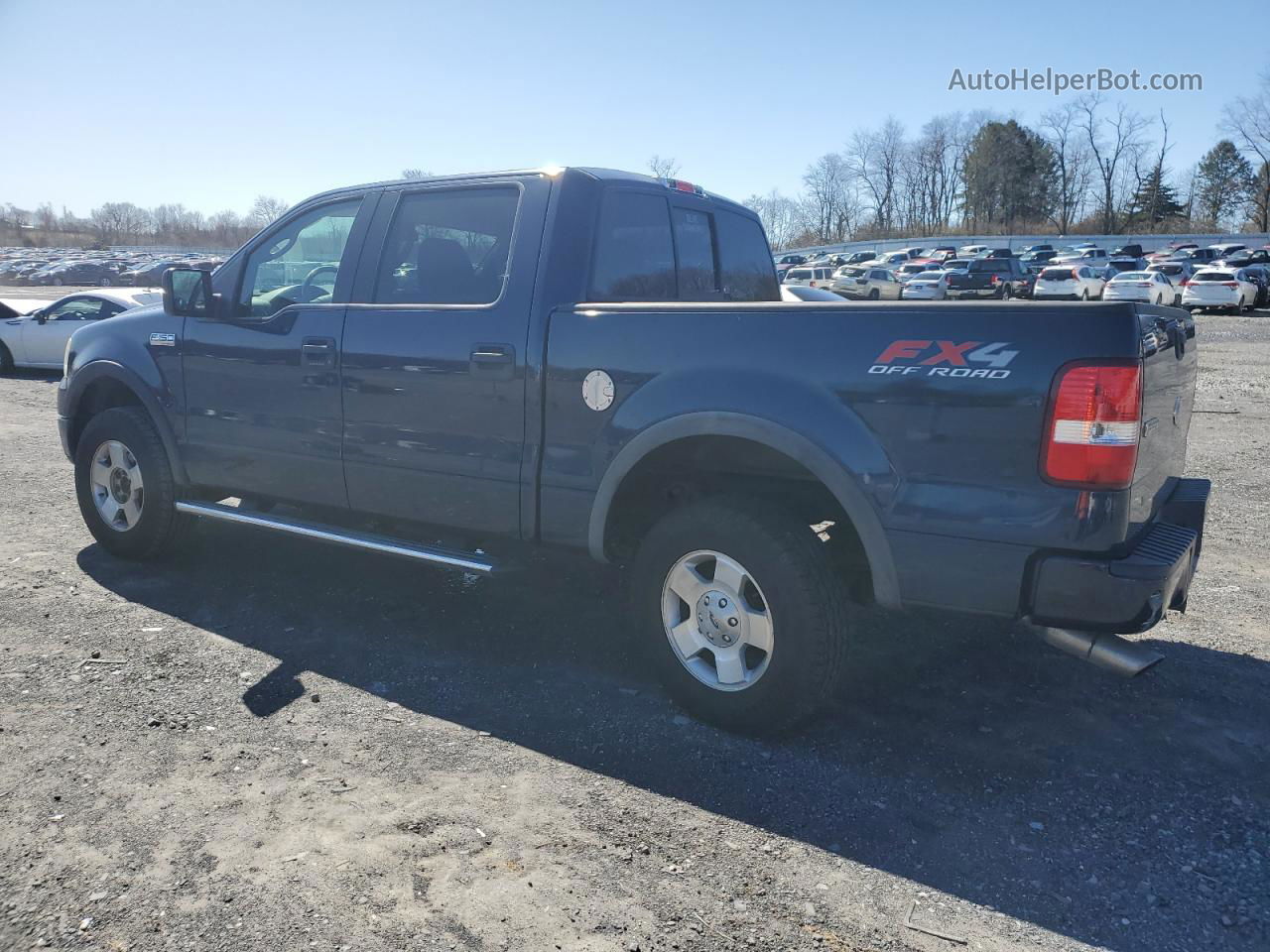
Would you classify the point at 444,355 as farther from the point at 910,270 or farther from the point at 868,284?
the point at 910,270

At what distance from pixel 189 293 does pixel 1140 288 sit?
33.8 m

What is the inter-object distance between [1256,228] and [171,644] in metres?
105

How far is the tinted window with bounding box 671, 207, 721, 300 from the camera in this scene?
479cm

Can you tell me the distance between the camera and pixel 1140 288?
32.3 m

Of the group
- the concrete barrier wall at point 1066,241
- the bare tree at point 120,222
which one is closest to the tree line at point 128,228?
the bare tree at point 120,222

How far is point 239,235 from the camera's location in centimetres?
14075

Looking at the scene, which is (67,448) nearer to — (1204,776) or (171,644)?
(171,644)

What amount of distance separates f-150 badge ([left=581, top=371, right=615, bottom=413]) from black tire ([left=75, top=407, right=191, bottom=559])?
2.92 metres

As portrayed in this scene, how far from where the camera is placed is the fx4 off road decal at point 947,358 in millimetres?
2990

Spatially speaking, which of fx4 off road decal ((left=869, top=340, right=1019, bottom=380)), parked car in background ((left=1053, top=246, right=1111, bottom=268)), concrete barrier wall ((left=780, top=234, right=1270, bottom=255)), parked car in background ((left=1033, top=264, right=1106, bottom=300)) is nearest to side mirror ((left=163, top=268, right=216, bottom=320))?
fx4 off road decal ((left=869, top=340, right=1019, bottom=380))

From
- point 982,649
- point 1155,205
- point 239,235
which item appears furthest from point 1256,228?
point 239,235

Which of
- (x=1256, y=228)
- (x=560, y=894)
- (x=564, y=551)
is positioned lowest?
(x=560, y=894)

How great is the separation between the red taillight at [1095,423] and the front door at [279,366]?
3.20 metres

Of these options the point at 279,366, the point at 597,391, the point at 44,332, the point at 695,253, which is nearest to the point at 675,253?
the point at 695,253
